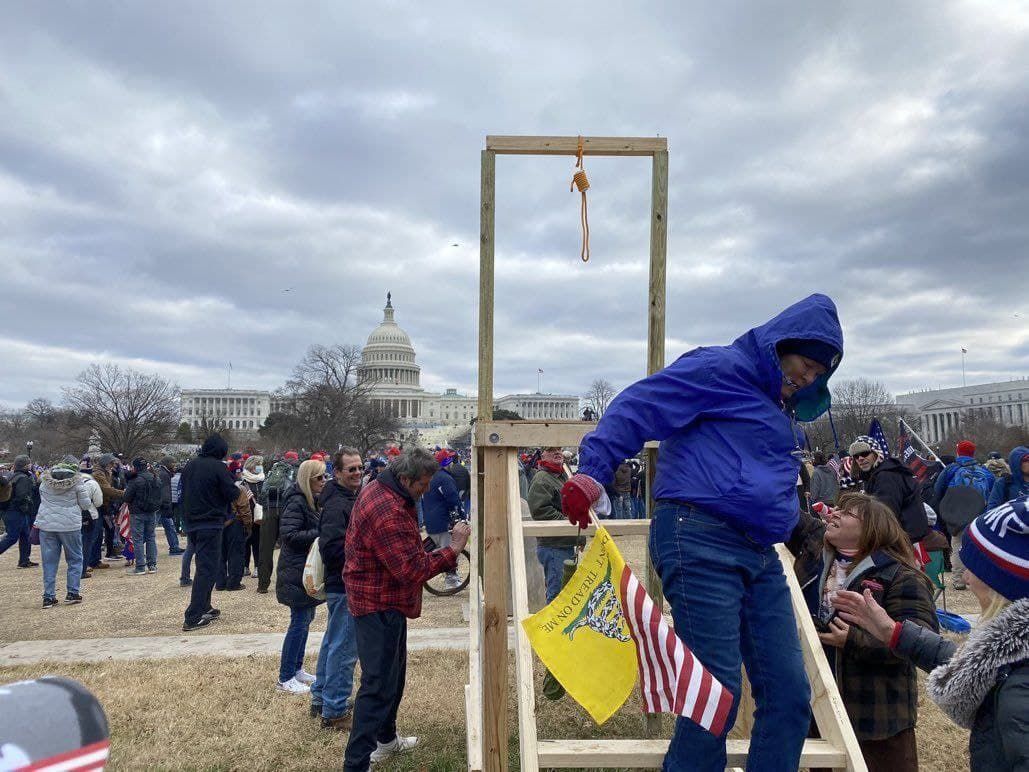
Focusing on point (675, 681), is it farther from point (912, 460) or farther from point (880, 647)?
point (912, 460)

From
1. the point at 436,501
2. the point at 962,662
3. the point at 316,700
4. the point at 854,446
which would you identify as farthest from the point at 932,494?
the point at 962,662

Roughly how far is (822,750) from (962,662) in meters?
1.02

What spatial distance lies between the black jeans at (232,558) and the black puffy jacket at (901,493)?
910 centimetres

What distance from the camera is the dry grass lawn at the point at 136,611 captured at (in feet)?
28.6

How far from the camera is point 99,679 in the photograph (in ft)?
21.4

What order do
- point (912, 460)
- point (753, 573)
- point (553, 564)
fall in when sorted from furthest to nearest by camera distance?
→ point (912, 460)
point (553, 564)
point (753, 573)

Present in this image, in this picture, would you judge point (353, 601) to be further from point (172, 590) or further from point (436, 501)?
point (172, 590)

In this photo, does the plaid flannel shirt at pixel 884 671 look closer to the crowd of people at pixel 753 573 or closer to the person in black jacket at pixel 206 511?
the crowd of people at pixel 753 573

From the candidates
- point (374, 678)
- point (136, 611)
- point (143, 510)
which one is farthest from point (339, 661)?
point (143, 510)

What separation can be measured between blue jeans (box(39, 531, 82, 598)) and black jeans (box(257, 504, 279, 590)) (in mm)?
2471

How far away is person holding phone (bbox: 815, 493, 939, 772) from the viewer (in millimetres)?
3518

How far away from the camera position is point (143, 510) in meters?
12.8

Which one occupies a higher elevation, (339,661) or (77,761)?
(77,761)

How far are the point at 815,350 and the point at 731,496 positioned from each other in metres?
0.72
